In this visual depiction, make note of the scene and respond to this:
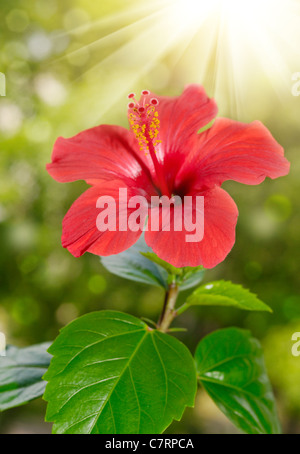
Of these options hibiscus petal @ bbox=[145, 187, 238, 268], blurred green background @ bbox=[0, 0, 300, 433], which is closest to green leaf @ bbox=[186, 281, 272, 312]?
hibiscus petal @ bbox=[145, 187, 238, 268]

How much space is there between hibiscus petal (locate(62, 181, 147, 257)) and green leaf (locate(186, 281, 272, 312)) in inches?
6.9

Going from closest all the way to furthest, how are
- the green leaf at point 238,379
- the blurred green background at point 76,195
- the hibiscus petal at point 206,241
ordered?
1. the hibiscus petal at point 206,241
2. the green leaf at point 238,379
3. the blurred green background at point 76,195

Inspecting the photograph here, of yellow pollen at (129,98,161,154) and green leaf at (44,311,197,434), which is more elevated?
yellow pollen at (129,98,161,154)

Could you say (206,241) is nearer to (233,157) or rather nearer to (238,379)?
(233,157)

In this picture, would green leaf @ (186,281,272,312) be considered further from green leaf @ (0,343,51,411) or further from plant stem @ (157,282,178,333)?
green leaf @ (0,343,51,411)

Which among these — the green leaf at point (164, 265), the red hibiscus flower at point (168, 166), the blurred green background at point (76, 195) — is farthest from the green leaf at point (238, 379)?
the blurred green background at point (76, 195)

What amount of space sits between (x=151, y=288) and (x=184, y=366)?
1.68 meters

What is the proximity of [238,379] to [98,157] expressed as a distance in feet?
1.53

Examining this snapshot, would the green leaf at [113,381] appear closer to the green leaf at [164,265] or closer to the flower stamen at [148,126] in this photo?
the green leaf at [164,265]

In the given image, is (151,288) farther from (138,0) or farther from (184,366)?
(138,0)

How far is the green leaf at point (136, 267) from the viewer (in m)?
0.78

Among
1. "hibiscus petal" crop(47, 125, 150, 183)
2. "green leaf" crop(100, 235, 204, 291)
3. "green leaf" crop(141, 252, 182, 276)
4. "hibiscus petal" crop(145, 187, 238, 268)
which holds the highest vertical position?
"hibiscus petal" crop(47, 125, 150, 183)

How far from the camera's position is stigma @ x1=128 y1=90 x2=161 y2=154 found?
0.59 m

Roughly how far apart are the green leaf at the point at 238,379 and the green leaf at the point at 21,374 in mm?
279
